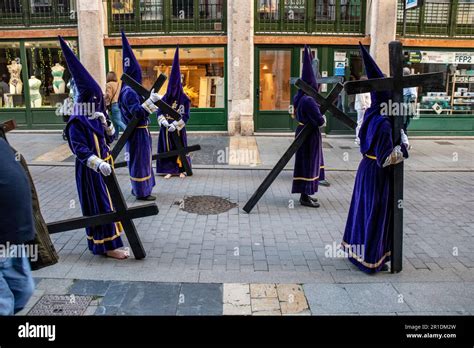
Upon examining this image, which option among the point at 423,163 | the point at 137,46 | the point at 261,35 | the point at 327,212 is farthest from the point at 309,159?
the point at 137,46

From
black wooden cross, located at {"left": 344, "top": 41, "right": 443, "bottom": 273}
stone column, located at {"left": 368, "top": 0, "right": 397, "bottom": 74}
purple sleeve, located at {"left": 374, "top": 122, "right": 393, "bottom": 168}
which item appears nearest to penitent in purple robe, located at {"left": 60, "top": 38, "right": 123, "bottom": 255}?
black wooden cross, located at {"left": 344, "top": 41, "right": 443, "bottom": 273}

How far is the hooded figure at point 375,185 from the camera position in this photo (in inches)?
191

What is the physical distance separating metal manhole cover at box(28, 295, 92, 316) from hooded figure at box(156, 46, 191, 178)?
516 centimetres

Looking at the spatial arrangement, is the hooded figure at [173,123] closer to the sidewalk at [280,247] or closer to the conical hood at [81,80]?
the sidewalk at [280,247]

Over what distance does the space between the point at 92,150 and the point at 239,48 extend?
9.54 m

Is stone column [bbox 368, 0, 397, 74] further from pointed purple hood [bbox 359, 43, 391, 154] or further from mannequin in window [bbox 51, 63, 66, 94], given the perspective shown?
mannequin in window [bbox 51, 63, 66, 94]

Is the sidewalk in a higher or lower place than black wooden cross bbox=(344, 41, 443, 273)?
lower

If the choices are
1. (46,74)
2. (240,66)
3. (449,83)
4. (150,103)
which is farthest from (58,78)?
(449,83)

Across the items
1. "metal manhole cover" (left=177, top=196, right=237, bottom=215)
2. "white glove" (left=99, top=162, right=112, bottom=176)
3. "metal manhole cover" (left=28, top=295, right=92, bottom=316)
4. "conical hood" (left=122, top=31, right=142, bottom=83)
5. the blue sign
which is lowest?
"metal manhole cover" (left=177, top=196, right=237, bottom=215)

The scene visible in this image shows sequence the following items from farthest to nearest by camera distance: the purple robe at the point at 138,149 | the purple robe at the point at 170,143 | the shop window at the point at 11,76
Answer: the shop window at the point at 11,76 < the purple robe at the point at 170,143 < the purple robe at the point at 138,149

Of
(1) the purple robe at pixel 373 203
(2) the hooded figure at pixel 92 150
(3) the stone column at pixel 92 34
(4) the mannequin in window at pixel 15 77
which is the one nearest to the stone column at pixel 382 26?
(3) the stone column at pixel 92 34

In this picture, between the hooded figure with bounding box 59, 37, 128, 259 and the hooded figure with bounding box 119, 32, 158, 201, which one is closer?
the hooded figure with bounding box 59, 37, 128, 259

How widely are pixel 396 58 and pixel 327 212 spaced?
3340 mm

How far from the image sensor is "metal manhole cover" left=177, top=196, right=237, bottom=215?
755 cm
